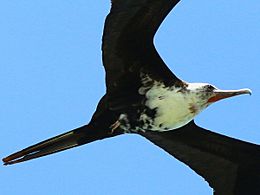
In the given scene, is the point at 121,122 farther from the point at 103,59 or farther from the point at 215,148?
the point at 215,148

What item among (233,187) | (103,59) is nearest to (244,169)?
(233,187)

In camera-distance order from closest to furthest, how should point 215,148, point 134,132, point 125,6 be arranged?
point 125,6 → point 134,132 → point 215,148

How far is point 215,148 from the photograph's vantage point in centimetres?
1086

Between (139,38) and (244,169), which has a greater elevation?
(139,38)

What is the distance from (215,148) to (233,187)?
503 mm

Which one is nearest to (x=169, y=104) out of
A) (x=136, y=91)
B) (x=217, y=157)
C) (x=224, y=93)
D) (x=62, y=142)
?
(x=136, y=91)

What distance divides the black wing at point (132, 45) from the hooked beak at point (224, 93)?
44cm

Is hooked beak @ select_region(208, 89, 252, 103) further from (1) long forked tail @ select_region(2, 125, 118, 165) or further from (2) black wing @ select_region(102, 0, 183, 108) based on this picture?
(1) long forked tail @ select_region(2, 125, 118, 165)

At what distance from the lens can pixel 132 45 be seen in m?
9.69

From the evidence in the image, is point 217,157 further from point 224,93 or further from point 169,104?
point 169,104

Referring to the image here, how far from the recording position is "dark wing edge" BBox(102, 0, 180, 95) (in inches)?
368

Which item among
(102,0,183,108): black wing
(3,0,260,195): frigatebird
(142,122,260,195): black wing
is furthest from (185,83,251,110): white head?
(142,122,260,195): black wing

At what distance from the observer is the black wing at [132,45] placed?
368 inches

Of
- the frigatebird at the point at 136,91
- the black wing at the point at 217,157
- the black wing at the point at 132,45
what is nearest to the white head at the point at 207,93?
the frigatebird at the point at 136,91
